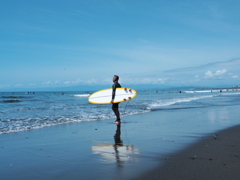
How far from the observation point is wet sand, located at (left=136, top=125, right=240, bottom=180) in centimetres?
354

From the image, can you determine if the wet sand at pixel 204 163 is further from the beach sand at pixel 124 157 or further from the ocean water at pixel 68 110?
the ocean water at pixel 68 110

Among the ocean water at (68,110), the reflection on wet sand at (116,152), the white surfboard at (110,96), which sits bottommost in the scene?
the reflection on wet sand at (116,152)

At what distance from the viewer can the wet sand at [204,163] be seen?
11.6 feet

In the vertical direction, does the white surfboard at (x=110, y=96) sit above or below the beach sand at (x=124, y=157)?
above

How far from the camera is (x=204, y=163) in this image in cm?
416

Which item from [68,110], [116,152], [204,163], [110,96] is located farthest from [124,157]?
[68,110]

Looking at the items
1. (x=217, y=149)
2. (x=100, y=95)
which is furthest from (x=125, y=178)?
(x=100, y=95)

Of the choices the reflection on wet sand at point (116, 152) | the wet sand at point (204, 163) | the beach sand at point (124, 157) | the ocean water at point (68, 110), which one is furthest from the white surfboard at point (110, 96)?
the wet sand at point (204, 163)

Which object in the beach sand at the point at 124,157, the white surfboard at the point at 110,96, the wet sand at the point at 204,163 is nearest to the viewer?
the wet sand at the point at 204,163

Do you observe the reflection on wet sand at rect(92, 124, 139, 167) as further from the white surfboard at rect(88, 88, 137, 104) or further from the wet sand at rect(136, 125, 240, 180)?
the white surfboard at rect(88, 88, 137, 104)

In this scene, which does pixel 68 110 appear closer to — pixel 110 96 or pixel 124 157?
pixel 110 96

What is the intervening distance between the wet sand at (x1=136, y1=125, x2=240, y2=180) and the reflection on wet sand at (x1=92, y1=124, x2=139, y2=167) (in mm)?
795

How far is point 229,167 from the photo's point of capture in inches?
152

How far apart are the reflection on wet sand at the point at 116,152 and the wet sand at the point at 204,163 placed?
0.79m
